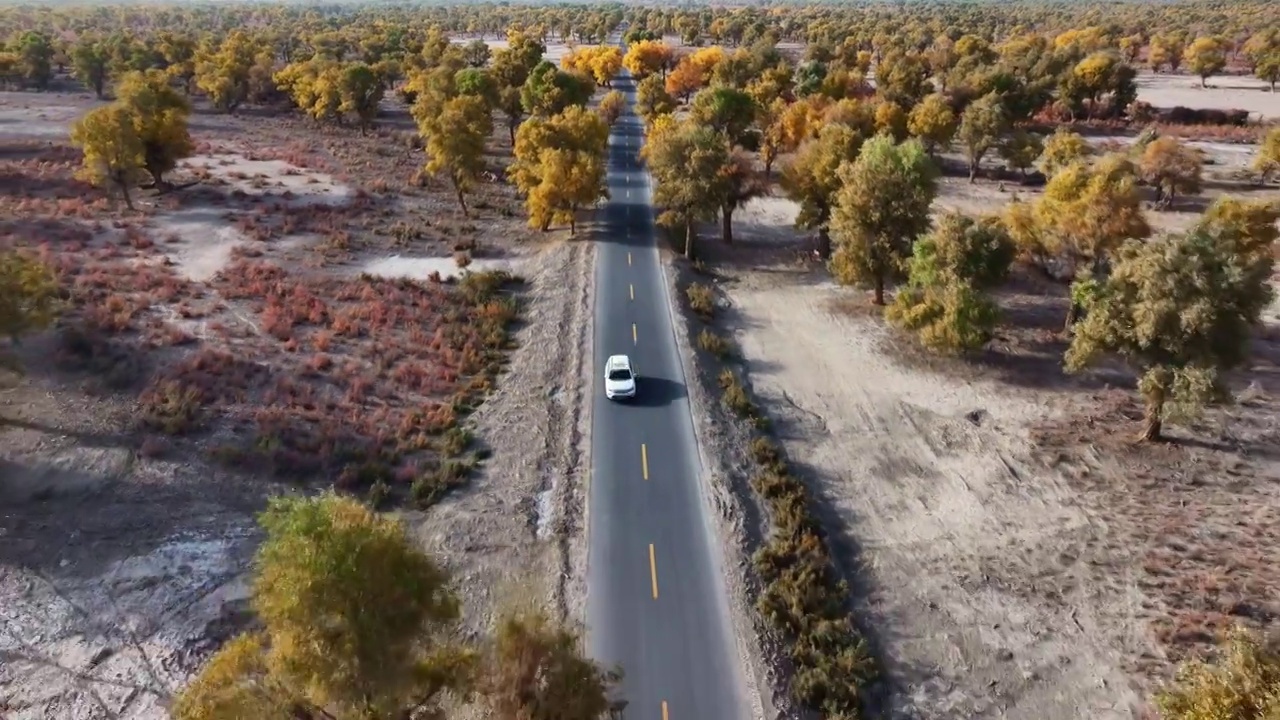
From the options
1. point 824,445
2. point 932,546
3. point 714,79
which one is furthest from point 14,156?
point 932,546

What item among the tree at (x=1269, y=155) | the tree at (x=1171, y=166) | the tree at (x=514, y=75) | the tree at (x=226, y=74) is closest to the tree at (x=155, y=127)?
the tree at (x=514, y=75)

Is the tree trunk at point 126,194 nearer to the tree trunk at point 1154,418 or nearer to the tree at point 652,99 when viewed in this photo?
the tree at point 652,99

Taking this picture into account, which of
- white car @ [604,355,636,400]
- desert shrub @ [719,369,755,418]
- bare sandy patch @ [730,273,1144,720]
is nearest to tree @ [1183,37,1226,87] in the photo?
bare sandy patch @ [730,273,1144,720]

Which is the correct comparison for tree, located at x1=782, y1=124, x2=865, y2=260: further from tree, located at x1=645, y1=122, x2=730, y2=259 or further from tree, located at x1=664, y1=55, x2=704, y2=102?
tree, located at x1=664, y1=55, x2=704, y2=102

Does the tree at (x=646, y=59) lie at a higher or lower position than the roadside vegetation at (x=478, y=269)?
higher

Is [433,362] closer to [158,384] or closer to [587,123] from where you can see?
[158,384]
